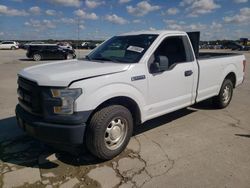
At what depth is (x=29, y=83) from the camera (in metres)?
3.55

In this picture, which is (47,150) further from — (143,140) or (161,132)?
(161,132)

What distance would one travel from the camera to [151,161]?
3.74m

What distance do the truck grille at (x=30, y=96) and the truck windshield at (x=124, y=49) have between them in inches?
54.9

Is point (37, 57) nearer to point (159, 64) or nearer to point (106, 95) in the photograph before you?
point (159, 64)

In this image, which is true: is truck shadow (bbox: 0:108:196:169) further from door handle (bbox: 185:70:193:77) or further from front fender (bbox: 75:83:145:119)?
door handle (bbox: 185:70:193:77)

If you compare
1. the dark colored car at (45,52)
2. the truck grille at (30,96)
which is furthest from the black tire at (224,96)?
the dark colored car at (45,52)

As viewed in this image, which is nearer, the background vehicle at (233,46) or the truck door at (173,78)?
the truck door at (173,78)

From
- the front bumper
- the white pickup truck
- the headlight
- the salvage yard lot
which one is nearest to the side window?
the white pickup truck

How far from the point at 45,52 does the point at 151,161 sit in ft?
73.9

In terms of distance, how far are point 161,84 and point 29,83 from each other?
209 centimetres

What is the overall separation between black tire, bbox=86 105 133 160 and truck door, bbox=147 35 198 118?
1.93ft

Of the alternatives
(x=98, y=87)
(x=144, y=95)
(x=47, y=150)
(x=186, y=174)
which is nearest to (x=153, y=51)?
(x=144, y=95)

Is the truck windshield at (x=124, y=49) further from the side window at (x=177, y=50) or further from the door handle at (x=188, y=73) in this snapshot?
the door handle at (x=188, y=73)

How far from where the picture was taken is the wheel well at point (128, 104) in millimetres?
3645
